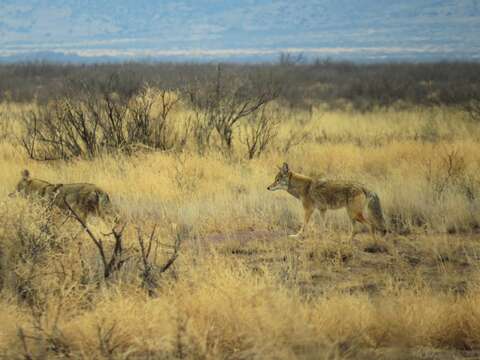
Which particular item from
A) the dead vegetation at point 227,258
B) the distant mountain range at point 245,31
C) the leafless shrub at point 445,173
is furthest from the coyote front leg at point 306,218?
the distant mountain range at point 245,31

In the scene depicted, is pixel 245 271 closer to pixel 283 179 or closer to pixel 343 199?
pixel 343 199

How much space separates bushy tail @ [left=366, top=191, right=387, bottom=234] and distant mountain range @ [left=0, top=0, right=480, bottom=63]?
124971mm

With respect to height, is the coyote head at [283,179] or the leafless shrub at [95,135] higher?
the coyote head at [283,179]

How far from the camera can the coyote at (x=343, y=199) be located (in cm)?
966

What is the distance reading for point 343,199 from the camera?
980cm

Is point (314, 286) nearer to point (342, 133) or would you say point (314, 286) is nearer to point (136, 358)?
point (136, 358)

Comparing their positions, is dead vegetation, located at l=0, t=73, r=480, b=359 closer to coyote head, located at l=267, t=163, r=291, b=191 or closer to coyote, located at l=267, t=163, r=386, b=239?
coyote, located at l=267, t=163, r=386, b=239

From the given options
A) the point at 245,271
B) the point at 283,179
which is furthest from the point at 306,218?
the point at 245,271

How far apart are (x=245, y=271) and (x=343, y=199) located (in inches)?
110

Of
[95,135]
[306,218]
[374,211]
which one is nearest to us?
[374,211]

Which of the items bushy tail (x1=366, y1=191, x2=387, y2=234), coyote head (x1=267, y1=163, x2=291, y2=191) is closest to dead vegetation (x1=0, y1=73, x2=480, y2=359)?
bushy tail (x1=366, y1=191, x2=387, y2=234)

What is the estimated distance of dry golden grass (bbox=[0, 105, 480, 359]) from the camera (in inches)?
237

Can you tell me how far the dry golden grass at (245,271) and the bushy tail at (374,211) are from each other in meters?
0.23

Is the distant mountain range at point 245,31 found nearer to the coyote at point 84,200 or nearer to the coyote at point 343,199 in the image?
the coyote at point 343,199
